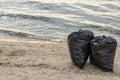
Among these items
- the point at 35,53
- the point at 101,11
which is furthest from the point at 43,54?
the point at 101,11

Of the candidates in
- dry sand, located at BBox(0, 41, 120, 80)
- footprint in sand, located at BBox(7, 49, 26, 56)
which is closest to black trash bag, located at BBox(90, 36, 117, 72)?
dry sand, located at BBox(0, 41, 120, 80)

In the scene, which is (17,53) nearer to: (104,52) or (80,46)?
(80,46)

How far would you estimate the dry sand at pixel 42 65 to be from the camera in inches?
252

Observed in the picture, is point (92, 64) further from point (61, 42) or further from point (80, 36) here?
point (61, 42)

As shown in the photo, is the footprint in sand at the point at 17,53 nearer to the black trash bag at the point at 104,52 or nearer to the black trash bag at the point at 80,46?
the black trash bag at the point at 80,46

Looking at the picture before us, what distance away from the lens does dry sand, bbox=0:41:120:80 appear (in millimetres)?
6406

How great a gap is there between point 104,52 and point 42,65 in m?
1.26

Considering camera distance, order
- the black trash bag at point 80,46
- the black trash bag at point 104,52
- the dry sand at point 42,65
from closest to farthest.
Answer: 1. the dry sand at point 42,65
2. the black trash bag at point 104,52
3. the black trash bag at point 80,46

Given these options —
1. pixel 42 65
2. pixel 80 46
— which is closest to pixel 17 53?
pixel 42 65

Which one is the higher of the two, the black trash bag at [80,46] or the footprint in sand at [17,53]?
the black trash bag at [80,46]

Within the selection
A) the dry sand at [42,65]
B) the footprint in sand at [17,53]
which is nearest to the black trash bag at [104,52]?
the dry sand at [42,65]

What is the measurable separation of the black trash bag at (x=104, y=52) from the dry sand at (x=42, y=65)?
5.8 inches

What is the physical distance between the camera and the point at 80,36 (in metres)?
6.96

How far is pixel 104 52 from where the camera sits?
682 cm
